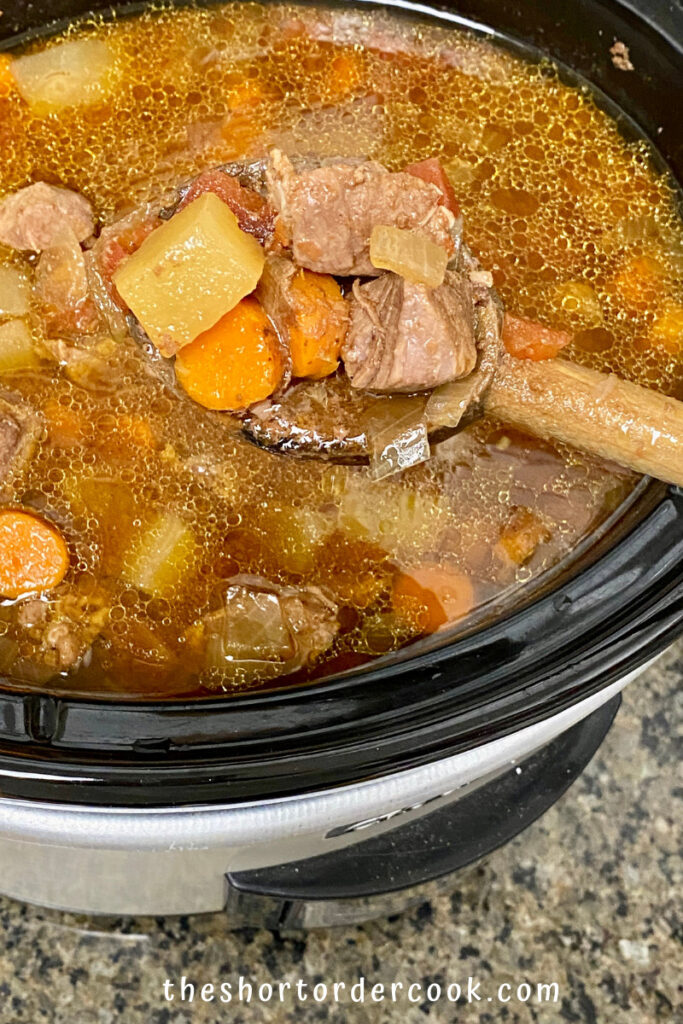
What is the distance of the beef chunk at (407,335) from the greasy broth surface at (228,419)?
0.23m

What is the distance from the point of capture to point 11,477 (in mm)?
1590

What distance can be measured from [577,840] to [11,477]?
132 centimetres

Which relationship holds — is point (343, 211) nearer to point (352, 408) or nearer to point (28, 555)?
point (352, 408)

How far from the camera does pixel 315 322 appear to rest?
143 centimetres

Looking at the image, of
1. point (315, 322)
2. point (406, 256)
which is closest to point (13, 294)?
point (315, 322)

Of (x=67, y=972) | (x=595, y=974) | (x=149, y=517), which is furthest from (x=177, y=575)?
(x=595, y=974)

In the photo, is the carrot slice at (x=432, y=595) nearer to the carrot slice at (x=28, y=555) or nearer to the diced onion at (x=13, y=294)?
the carrot slice at (x=28, y=555)

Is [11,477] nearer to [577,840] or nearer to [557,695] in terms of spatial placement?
[557,695]

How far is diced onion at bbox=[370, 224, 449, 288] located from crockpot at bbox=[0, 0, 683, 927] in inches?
20.2

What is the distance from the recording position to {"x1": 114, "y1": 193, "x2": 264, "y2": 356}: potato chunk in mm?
1351

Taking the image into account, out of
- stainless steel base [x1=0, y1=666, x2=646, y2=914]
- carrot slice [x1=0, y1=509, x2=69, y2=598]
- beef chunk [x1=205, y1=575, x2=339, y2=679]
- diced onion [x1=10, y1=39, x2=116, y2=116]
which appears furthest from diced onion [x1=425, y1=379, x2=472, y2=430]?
diced onion [x1=10, y1=39, x2=116, y2=116]

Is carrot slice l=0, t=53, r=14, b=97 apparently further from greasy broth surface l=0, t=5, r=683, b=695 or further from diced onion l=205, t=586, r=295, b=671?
diced onion l=205, t=586, r=295, b=671

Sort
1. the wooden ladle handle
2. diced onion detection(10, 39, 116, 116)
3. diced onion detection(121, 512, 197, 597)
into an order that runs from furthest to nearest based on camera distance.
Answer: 1. diced onion detection(10, 39, 116, 116)
2. diced onion detection(121, 512, 197, 597)
3. the wooden ladle handle

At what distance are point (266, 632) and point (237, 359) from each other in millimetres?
432
